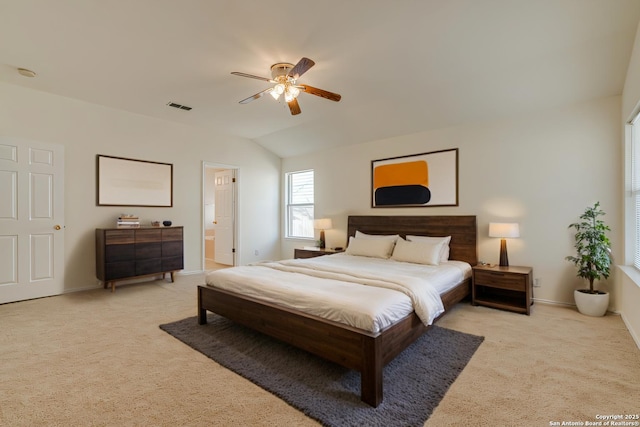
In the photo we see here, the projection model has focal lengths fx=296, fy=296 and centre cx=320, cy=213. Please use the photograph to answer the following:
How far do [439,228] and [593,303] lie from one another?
1.87 meters

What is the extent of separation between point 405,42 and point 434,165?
7.48 ft

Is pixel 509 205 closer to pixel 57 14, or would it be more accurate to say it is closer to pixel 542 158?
pixel 542 158

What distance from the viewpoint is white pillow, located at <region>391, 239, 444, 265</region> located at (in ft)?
12.6

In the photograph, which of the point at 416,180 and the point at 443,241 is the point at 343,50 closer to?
the point at 416,180

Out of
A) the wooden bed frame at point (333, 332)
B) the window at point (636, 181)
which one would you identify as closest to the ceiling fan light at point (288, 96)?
the wooden bed frame at point (333, 332)

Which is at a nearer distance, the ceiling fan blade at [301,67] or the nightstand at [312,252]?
the ceiling fan blade at [301,67]

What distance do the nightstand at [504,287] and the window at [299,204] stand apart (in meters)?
3.51

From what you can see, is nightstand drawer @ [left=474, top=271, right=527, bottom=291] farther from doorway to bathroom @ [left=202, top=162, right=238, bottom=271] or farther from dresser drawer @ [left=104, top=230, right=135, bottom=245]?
dresser drawer @ [left=104, top=230, right=135, bottom=245]

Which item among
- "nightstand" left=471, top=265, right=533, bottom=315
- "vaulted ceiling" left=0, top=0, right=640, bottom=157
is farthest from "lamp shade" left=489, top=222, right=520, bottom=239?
"vaulted ceiling" left=0, top=0, right=640, bottom=157

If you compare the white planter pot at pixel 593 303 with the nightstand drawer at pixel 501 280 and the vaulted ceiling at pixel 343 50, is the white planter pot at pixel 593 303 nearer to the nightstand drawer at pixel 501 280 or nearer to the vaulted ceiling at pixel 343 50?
the nightstand drawer at pixel 501 280

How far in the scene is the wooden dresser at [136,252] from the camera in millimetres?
4227

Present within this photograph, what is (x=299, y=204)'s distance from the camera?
6.70 metres

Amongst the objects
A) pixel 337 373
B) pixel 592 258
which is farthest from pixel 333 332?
pixel 592 258

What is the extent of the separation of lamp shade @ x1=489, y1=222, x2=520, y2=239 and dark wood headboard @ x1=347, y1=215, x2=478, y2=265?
37 cm
